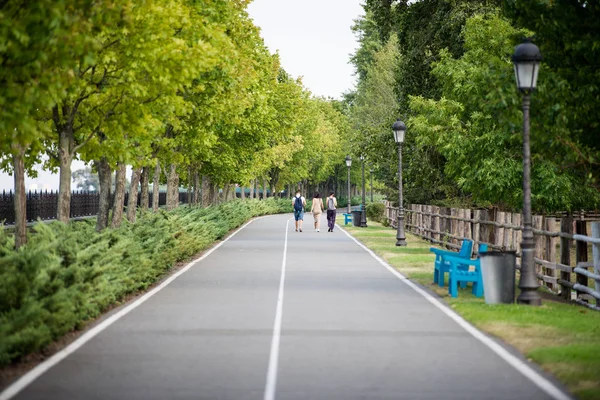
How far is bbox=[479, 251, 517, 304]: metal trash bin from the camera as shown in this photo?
16016mm

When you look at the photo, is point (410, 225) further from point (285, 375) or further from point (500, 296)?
point (285, 375)

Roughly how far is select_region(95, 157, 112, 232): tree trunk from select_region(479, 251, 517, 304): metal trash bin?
A: 12776mm

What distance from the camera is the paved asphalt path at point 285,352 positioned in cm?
896

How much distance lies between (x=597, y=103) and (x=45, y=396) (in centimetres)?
1106

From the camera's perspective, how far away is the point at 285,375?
9.70 metres

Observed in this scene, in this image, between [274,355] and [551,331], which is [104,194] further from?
[274,355]

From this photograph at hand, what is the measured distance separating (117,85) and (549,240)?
901 centimetres

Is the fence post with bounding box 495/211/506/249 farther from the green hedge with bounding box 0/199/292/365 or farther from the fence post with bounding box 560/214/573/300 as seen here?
the green hedge with bounding box 0/199/292/365

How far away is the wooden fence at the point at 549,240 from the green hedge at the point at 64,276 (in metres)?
7.77

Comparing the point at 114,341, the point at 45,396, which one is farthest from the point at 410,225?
the point at 45,396

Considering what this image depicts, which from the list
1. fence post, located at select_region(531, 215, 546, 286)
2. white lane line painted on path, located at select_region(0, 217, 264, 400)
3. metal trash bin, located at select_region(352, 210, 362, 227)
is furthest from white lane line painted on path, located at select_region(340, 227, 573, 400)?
metal trash bin, located at select_region(352, 210, 362, 227)

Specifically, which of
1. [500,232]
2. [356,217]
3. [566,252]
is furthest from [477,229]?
[356,217]

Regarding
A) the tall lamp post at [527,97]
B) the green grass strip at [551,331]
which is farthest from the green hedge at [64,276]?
the tall lamp post at [527,97]

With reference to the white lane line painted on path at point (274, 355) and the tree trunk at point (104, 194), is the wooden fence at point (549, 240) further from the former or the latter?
the tree trunk at point (104, 194)
